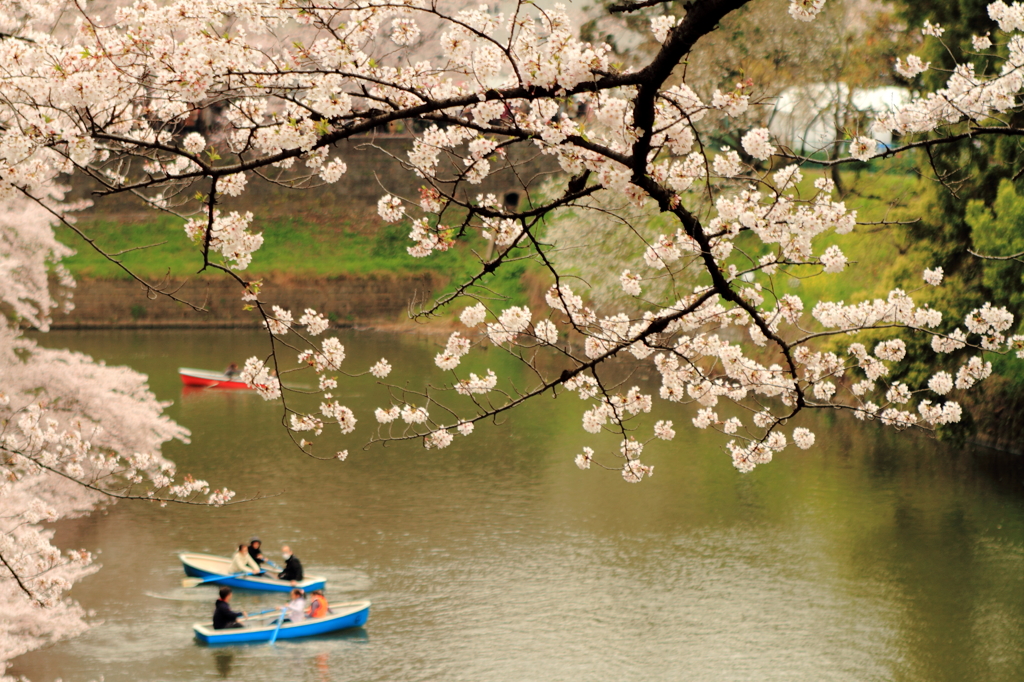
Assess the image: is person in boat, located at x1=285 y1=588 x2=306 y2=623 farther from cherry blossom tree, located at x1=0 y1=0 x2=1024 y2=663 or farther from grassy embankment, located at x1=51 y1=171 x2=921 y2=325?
grassy embankment, located at x1=51 y1=171 x2=921 y2=325

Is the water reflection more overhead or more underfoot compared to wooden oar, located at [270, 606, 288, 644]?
more underfoot

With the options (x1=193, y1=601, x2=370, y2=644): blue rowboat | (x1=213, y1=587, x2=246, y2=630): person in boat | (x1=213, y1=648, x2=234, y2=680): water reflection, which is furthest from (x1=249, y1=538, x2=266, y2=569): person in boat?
(x1=213, y1=648, x2=234, y2=680): water reflection

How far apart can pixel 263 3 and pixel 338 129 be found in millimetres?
774

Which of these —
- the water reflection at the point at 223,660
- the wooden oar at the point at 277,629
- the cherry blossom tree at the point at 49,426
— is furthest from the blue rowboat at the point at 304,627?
the cherry blossom tree at the point at 49,426

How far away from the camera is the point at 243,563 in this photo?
440 inches

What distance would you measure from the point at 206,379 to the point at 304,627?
40.8 feet

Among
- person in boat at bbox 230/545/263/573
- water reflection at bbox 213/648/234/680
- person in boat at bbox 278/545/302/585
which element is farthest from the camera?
person in boat at bbox 230/545/263/573

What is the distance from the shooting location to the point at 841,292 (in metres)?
19.2

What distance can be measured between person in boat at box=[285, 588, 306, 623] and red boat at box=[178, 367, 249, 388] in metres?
11.9

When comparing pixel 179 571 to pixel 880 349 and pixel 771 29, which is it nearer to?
pixel 880 349

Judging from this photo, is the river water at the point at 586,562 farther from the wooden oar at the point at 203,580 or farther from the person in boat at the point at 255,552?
the person in boat at the point at 255,552

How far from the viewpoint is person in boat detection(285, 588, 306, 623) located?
10156 millimetres

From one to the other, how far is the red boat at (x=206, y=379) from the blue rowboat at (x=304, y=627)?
11.8m

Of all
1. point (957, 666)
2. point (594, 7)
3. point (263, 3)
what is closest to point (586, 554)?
point (957, 666)
